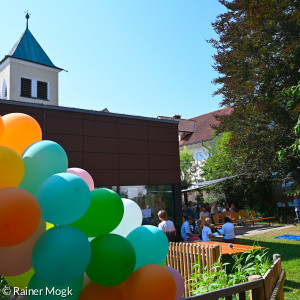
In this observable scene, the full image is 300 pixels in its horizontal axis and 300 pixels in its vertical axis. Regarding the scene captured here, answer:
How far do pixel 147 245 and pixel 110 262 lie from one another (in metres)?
0.52

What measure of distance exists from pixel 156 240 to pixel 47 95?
23.7 meters

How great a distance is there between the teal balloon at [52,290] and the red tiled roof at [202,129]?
36.0 meters

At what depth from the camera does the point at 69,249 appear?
6.92 feet

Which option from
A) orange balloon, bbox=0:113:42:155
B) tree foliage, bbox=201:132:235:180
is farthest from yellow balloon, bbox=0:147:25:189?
tree foliage, bbox=201:132:235:180

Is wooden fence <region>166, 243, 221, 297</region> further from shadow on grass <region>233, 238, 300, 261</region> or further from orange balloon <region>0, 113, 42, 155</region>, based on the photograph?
shadow on grass <region>233, 238, 300, 261</region>

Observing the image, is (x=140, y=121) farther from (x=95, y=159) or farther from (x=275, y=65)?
(x=275, y=65)

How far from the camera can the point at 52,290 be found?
2.14m

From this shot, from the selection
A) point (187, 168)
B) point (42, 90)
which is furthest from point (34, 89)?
point (187, 168)

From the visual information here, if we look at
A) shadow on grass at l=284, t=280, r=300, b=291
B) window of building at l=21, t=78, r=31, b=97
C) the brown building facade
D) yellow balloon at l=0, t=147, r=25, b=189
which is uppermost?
window of building at l=21, t=78, r=31, b=97

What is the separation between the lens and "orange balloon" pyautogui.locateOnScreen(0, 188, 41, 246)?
6.70 feet

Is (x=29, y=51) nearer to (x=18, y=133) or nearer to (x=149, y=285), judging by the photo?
(x=18, y=133)

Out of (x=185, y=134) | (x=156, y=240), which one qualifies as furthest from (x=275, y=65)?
(x=185, y=134)

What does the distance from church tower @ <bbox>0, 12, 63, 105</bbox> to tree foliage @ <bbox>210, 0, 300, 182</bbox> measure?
13.5 m

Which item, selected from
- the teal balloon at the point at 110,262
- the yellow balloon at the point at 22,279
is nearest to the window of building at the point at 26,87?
the yellow balloon at the point at 22,279
